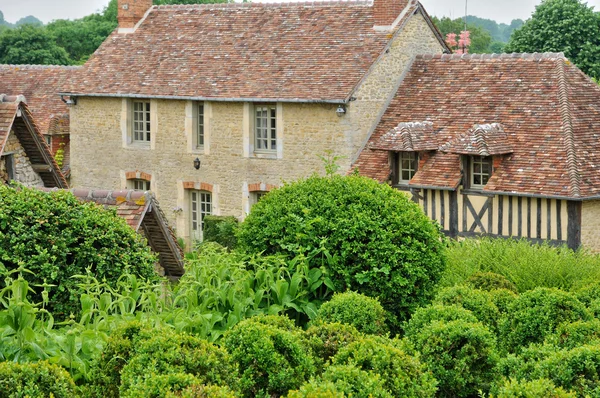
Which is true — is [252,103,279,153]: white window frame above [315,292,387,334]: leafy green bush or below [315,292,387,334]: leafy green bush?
above

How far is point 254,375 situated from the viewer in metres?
7.75

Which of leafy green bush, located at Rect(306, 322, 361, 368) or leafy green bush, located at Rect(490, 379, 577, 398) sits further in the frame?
leafy green bush, located at Rect(306, 322, 361, 368)

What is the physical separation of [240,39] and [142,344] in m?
17.2

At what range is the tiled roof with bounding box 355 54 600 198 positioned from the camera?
1828 centimetres

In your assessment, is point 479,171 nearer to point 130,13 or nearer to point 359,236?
point 359,236

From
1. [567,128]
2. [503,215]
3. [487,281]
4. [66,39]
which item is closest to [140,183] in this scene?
[503,215]

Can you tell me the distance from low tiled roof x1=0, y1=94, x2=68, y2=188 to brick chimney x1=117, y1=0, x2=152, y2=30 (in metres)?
12.2

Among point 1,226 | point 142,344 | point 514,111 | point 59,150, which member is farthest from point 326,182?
point 59,150

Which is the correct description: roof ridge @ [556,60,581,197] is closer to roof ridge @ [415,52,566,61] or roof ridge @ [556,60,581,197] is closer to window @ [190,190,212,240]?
roof ridge @ [415,52,566,61]

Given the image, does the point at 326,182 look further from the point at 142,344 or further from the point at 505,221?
the point at 505,221

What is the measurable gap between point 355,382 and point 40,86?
22487 mm

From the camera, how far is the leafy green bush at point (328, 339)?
8.29m

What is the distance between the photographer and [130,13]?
2583 cm

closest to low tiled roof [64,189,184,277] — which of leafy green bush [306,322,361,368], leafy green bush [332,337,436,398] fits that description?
leafy green bush [306,322,361,368]
